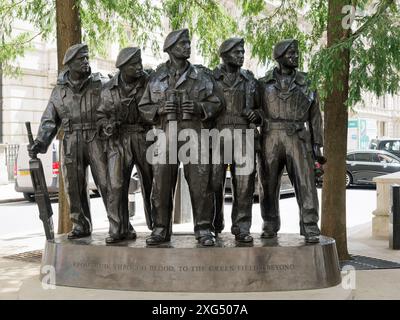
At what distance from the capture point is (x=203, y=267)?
598 cm

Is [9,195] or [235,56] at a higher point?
[235,56]

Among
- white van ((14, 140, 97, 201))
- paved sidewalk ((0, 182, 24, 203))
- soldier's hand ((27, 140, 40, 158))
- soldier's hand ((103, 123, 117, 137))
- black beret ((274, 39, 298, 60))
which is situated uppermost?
black beret ((274, 39, 298, 60))

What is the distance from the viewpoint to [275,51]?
6.54 meters

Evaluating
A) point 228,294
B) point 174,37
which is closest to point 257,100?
point 174,37

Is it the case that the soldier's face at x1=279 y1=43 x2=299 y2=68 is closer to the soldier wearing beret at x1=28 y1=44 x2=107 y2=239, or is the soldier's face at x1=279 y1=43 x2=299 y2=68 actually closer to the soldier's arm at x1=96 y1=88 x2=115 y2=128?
the soldier's arm at x1=96 y1=88 x2=115 y2=128

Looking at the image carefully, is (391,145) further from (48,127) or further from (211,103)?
(48,127)

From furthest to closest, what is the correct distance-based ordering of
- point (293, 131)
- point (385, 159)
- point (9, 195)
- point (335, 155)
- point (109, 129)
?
point (385, 159) < point (9, 195) < point (335, 155) < point (293, 131) < point (109, 129)

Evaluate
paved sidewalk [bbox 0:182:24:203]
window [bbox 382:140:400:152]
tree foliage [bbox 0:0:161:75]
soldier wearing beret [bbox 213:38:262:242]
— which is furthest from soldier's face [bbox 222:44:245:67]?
window [bbox 382:140:400:152]

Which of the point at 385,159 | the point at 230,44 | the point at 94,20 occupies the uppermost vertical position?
the point at 94,20

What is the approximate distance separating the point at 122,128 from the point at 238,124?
112 centimetres

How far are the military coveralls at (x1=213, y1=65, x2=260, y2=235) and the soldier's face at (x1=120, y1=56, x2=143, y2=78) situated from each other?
74 centimetres

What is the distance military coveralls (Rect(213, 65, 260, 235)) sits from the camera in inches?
251

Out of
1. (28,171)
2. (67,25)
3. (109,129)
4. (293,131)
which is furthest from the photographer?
(28,171)

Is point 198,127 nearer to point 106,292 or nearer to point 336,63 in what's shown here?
point 106,292
